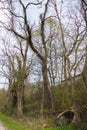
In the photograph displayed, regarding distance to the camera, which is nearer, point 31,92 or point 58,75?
point 58,75

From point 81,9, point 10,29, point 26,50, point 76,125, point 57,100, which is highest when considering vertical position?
point 26,50

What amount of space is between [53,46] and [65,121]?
2022 centimetres

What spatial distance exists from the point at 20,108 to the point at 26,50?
25.5ft

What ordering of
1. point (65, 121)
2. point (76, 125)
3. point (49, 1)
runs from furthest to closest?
point (49, 1)
point (65, 121)
point (76, 125)

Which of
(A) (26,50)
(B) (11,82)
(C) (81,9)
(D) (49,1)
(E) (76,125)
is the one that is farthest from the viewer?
(B) (11,82)

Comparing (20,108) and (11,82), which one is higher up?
(11,82)

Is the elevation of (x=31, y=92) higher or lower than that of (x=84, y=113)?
higher

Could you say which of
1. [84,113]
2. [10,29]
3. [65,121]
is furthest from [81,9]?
[10,29]

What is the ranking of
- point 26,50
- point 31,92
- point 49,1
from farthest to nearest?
point 31,92
point 26,50
point 49,1

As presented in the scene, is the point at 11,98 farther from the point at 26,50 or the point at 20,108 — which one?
the point at 26,50

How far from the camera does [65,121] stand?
21.8 meters

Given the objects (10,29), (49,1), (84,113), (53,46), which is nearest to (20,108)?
(53,46)

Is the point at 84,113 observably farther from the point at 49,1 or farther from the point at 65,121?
the point at 49,1

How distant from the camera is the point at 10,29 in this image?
2717cm
